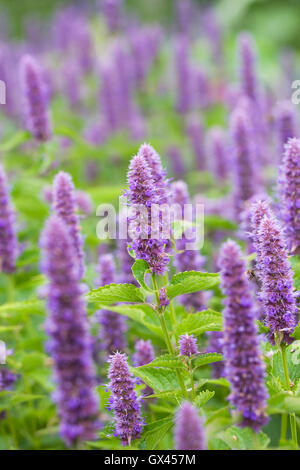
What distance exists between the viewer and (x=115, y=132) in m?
6.80

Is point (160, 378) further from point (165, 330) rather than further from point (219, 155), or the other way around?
point (219, 155)

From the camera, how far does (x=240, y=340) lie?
5.31 feet

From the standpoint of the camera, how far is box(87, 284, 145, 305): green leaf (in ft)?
6.73

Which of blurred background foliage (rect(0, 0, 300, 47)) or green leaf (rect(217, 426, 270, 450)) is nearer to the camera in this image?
green leaf (rect(217, 426, 270, 450))

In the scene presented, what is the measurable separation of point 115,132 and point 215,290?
3679 mm

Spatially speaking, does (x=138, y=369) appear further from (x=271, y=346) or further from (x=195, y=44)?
(x=195, y=44)

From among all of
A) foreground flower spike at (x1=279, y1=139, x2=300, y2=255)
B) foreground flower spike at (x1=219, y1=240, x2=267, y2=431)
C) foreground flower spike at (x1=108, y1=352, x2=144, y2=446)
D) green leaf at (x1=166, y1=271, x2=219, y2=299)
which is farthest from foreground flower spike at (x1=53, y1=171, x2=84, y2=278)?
foreground flower spike at (x1=219, y1=240, x2=267, y2=431)

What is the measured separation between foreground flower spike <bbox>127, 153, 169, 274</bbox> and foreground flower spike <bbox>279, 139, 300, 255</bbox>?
63 cm

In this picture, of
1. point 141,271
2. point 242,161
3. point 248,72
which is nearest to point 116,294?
point 141,271

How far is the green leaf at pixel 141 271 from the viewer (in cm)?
204

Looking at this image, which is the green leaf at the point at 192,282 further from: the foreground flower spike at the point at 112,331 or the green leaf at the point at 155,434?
the foreground flower spike at the point at 112,331

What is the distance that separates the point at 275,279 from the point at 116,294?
52cm

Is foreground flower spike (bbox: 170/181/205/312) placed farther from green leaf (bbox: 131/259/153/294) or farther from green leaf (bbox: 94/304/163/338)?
green leaf (bbox: 131/259/153/294)
